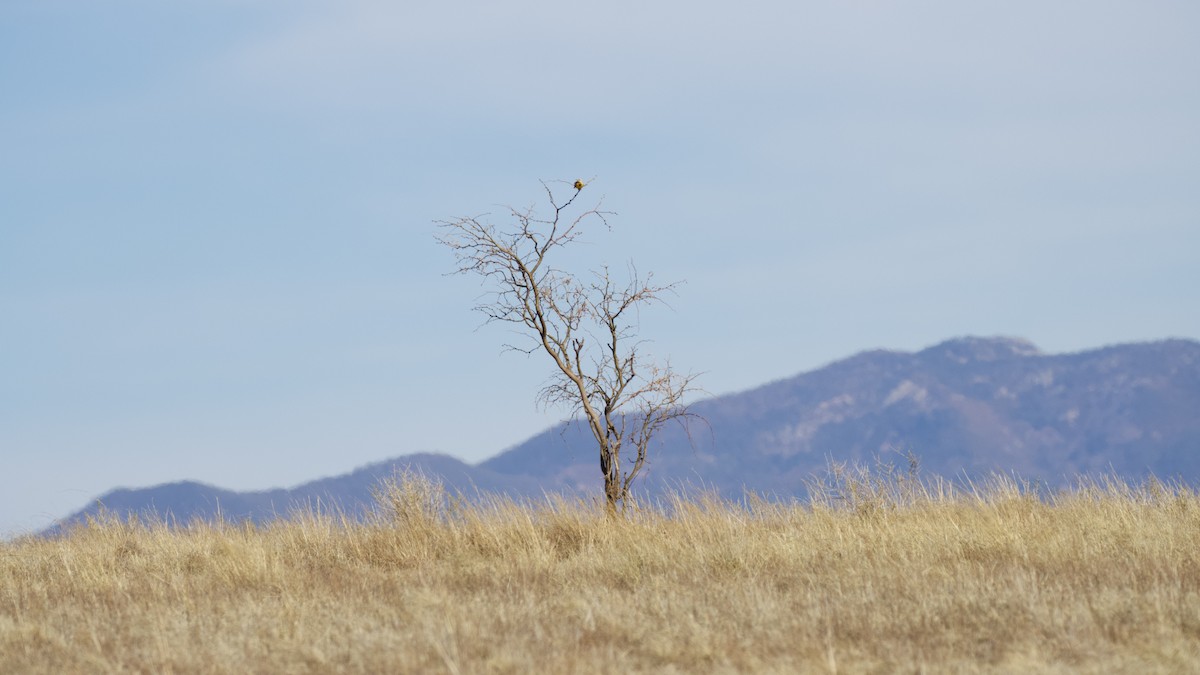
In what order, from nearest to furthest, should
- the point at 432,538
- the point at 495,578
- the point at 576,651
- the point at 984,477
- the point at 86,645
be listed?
the point at 576,651, the point at 86,645, the point at 495,578, the point at 432,538, the point at 984,477

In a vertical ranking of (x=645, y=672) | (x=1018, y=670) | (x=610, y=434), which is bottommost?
(x=1018, y=670)

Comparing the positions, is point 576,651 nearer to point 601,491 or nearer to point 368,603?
point 368,603

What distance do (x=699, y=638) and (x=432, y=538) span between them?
6.30 m

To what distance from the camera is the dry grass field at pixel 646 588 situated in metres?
7.79

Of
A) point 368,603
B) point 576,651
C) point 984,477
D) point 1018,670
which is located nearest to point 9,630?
point 368,603

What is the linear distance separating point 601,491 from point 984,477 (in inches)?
200

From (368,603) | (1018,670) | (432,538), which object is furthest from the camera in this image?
(432,538)

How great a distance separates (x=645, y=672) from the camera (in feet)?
24.3

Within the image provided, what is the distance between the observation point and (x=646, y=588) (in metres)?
10.1

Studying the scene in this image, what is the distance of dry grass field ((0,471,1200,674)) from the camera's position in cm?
779

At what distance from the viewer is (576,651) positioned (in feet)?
25.4

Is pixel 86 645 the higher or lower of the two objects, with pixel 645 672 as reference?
higher

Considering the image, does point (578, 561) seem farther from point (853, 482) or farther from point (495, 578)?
point (853, 482)

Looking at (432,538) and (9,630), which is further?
(432,538)
